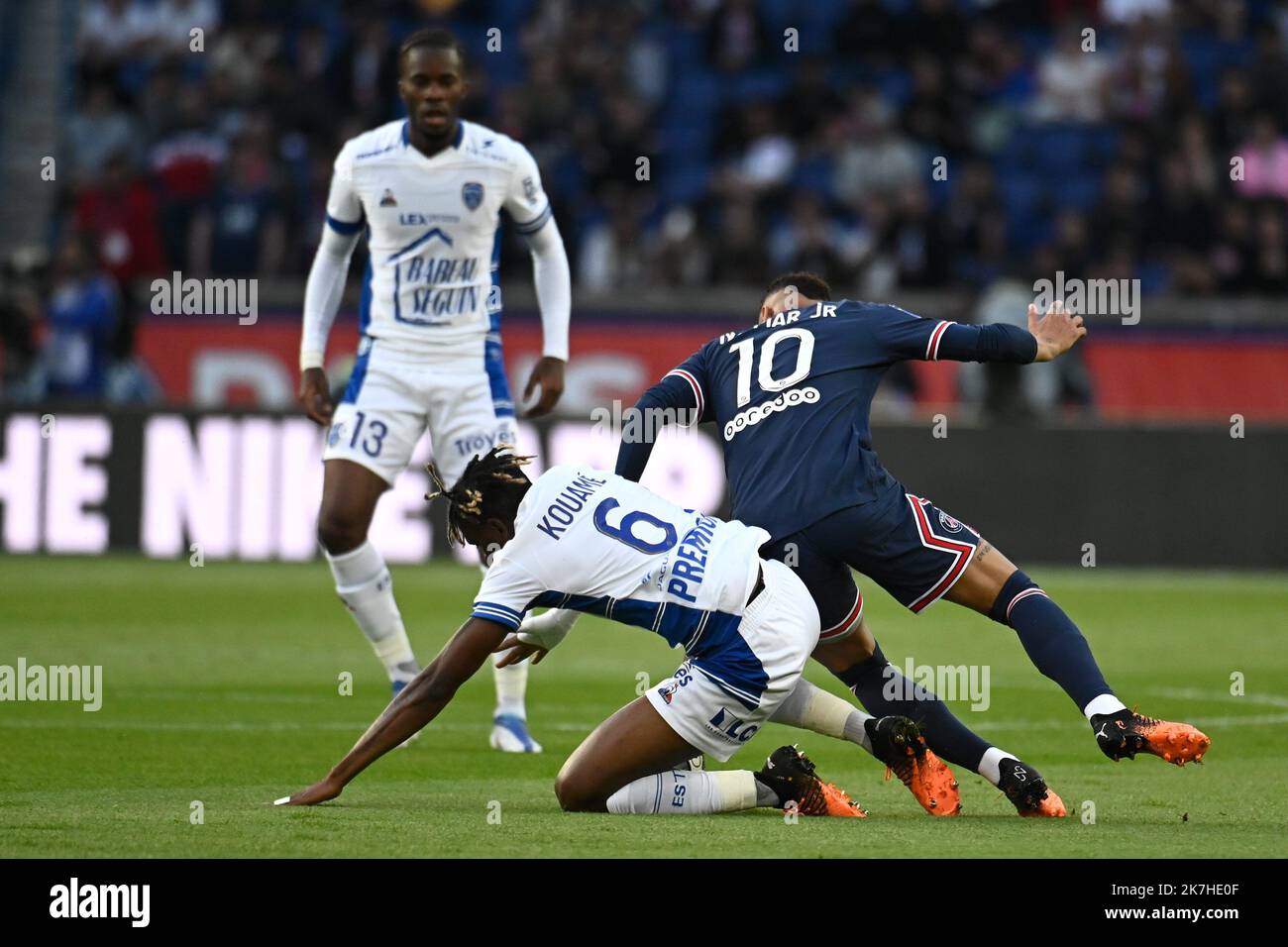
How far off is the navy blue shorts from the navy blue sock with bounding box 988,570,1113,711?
0.19 m

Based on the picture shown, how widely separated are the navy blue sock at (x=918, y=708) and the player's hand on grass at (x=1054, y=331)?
1.16 m

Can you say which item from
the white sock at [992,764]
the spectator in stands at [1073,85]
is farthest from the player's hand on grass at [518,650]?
the spectator in stands at [1073,85]

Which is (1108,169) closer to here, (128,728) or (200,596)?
(200,596)

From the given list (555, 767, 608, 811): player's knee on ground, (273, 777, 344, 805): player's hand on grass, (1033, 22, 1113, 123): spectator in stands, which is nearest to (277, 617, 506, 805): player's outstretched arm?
(273, 777, 344, 805): player's hand on grass

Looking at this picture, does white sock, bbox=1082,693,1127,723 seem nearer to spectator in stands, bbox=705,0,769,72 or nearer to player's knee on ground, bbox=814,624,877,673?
player's knee on ground, bbox=814,624,877,673

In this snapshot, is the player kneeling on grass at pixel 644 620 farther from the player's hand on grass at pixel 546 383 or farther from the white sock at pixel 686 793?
the player's hand on grass at pixel 546 383

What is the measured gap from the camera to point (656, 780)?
6.86m

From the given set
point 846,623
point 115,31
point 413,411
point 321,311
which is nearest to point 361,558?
point 413,411

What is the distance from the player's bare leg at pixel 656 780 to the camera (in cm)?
673

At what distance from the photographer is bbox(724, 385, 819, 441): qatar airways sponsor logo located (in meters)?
7.20

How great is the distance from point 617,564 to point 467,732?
301 cm

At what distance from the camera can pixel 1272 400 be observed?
19125 mm

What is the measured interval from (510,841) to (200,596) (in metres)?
9.12
